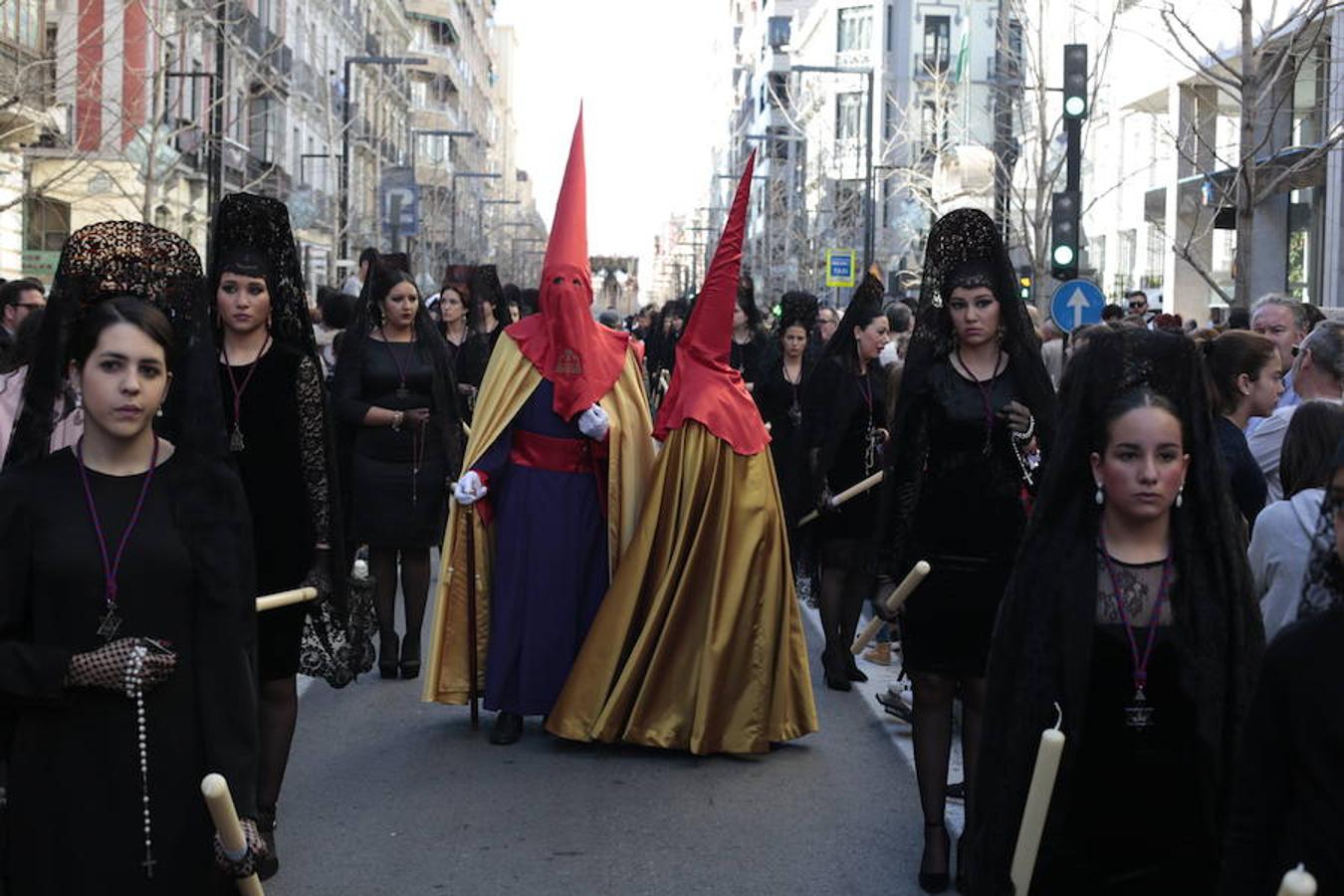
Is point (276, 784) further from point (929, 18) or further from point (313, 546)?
point (929, 18)

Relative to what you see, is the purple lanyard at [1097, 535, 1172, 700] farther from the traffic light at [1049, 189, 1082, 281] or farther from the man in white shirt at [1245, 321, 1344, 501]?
the traffic light at [1049, 189, 1082, 281]

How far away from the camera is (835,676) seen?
9.95 meters

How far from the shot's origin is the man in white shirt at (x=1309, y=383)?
6.90 meters

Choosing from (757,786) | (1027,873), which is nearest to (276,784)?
(757,786)

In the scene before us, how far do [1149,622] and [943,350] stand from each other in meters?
2.52

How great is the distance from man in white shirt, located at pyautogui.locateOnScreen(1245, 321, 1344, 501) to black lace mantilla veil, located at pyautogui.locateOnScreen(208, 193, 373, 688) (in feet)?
10.6

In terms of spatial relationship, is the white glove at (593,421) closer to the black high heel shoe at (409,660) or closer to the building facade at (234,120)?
the black high heel shoe at (409,660)

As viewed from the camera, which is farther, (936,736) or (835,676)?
(835,676)

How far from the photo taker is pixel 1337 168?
1083 inches

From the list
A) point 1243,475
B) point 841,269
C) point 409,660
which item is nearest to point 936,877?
point 1243,475

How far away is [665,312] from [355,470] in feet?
42.2

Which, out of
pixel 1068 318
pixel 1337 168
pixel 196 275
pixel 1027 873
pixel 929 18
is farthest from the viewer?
pixel 929 18

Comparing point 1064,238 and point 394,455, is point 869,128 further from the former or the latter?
point 394,455

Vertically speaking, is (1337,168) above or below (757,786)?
above
